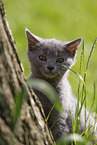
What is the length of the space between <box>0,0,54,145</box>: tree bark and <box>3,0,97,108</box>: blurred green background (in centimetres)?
344

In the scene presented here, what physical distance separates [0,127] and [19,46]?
12.4ft

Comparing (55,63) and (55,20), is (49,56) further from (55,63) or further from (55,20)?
(55,20)

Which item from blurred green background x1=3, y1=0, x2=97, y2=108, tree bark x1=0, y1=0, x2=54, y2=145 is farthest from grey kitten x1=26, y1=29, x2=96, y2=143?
blurred green background x1=3, y1=0, x2=97, y2=108

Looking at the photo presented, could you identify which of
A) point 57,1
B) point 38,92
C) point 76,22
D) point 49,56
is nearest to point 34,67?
point 49,56

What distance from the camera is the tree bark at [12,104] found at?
1227 millimetres

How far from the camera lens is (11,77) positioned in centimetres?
131

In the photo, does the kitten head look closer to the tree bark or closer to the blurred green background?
the tree bark

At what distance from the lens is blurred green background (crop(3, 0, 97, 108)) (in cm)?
549

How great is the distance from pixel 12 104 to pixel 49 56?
1535 millimetres

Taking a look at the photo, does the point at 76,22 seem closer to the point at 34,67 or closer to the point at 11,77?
the point at 34,67

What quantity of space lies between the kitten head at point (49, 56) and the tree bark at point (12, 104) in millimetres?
1084

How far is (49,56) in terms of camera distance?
2.73 metres

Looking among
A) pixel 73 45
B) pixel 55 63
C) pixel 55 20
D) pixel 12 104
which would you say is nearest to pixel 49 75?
pixel 55 63

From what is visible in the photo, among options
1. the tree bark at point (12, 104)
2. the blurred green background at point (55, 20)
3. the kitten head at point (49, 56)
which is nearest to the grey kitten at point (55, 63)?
the kitten head at point (49, 56)
